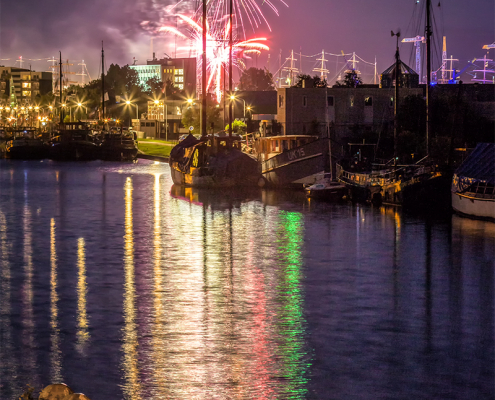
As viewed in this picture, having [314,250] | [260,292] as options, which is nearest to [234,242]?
[314,250]

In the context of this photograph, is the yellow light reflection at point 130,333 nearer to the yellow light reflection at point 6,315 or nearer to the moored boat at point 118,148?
the yellow light reflection at point 6,315

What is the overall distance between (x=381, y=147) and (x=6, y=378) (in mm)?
61325

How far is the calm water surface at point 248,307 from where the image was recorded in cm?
1180

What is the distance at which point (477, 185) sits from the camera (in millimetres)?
33000

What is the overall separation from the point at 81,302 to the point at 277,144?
3543cm

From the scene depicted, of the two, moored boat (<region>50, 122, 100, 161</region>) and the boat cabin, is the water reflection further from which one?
moored boat (<region>50, 122, 100, 161</region>)

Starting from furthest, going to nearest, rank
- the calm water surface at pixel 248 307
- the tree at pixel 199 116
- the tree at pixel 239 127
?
1. the tree at pixel 199 116
2. the tree at pixel 239 127
3. the calm water surface at pixel 248 307

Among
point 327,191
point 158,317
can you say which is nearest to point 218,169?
point 327,191

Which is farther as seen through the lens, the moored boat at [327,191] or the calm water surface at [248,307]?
Result: the moored boat at [327,191]

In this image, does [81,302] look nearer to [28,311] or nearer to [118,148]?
[28,311]

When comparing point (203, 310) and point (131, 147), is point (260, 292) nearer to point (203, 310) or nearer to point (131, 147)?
point (203, 310)

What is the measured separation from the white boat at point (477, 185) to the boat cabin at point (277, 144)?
15865 mm

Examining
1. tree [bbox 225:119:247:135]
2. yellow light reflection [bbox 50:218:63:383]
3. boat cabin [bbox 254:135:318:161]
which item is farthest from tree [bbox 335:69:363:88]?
yellow light reflection [bbox 50:218:63:383]

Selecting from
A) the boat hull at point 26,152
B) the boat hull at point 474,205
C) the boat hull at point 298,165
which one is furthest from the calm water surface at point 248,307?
the boat hull at point 26,152
